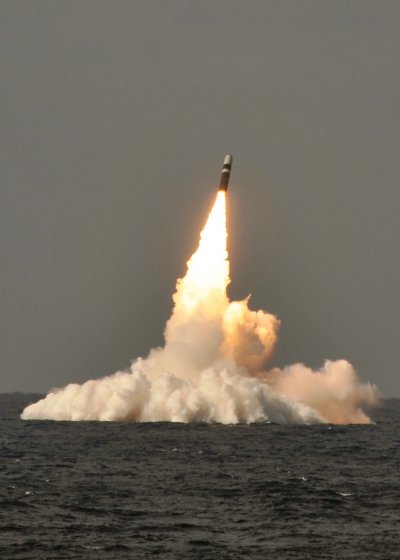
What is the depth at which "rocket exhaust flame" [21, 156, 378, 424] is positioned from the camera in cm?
9688

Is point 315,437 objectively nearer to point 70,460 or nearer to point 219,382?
point 219,382

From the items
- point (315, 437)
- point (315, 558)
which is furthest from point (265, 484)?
point (315, 437)

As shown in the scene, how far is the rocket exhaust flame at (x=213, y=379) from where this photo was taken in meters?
96.9

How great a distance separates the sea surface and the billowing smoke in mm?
3874

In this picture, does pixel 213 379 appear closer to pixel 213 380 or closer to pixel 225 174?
pixel 213 380

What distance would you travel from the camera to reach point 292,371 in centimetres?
10644

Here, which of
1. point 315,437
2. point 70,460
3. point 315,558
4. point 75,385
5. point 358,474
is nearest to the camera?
point 315,558

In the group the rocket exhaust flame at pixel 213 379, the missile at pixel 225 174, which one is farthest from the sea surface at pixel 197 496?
the missile at pixel 225 174

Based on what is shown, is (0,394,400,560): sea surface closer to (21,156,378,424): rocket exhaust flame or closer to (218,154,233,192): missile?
(21,156,378,424): rocket exhaust flame

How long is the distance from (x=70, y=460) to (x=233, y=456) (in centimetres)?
981

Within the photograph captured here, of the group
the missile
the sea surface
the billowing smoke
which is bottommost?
the sea surface

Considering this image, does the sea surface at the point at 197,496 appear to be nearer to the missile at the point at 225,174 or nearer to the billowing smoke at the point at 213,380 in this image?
the billowing smoke at the point at 213,380

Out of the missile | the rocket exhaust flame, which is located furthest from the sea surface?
the missile

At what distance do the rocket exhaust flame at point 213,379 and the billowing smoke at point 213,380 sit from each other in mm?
78
